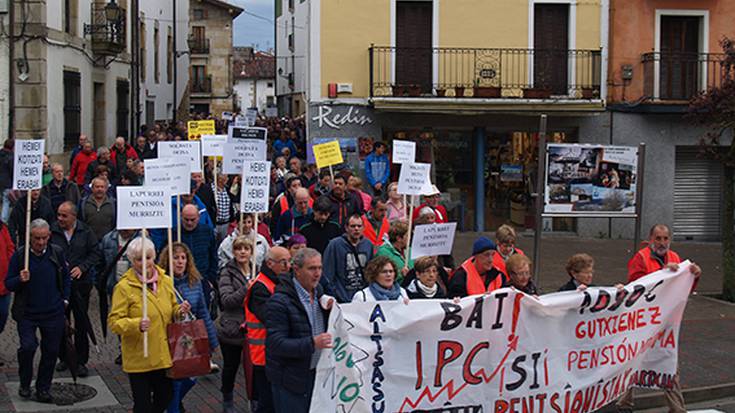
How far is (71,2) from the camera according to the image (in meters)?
26.0

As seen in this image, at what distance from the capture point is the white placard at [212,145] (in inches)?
617

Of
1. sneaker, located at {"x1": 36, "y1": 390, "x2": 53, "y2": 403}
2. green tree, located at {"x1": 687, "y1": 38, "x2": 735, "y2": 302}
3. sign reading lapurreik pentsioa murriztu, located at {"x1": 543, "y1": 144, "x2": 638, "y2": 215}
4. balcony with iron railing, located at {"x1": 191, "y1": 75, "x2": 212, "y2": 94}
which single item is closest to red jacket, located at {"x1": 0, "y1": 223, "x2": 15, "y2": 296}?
sneaker, located at {"x1": 36, "y1": 390, "x2": 53, "y2": 403}

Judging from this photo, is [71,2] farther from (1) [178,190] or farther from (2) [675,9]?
(1) [178,190]

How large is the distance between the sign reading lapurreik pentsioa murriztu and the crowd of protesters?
6.31 ft

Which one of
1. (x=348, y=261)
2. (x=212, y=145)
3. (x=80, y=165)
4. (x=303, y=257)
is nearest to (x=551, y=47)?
(x=212, y=145)

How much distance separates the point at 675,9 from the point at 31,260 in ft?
57.2

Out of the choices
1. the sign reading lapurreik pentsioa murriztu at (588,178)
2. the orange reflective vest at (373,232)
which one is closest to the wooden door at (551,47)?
the sign reading lapurreik pentsioa murriztu at (588,178)

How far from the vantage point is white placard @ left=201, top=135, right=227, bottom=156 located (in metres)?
15.7

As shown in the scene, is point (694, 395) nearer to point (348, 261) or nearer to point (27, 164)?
point (348, 261)

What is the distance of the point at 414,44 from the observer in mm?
22609

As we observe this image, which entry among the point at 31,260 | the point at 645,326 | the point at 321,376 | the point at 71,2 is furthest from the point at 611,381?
the point at 71,2

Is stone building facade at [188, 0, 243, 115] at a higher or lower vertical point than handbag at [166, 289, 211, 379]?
higher

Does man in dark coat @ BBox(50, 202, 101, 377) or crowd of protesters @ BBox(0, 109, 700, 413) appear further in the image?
man in dark coat @ BBox(50, 202, 101, 377)

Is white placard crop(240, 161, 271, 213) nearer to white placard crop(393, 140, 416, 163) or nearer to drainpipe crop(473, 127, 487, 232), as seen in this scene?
white placard crop(393, 140, 416, 163)
